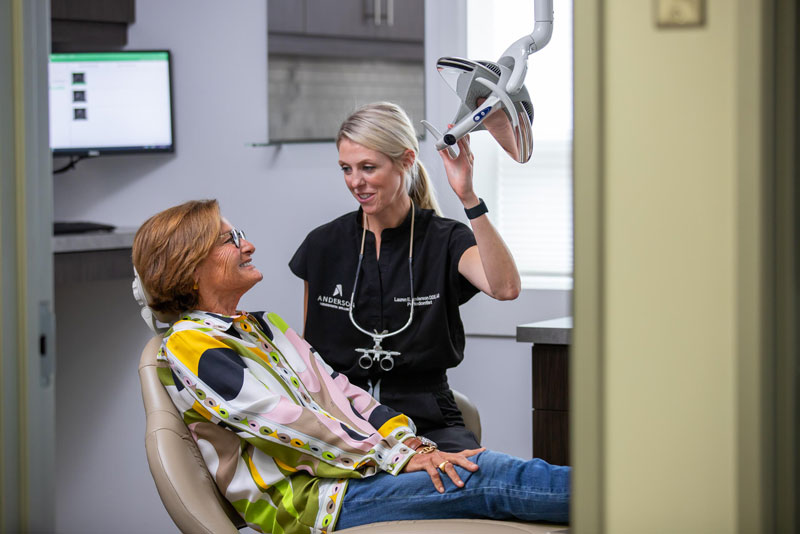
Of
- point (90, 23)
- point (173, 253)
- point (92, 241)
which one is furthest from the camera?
point (90, 23)

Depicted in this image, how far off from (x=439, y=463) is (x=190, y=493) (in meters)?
0.45

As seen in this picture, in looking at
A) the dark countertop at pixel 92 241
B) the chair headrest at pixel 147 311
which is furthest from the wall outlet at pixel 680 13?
A: the dark countertop at pixel 92 241

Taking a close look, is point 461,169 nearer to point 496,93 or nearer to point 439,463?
point 496,93

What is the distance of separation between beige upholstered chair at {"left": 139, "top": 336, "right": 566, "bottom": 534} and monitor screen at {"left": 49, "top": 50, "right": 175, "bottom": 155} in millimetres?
1416

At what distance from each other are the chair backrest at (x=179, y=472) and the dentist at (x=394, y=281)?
0.49m

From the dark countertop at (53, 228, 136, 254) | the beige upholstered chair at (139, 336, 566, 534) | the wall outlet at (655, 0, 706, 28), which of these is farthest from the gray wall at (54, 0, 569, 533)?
the wall outlet at (655, 0, 706, 28)

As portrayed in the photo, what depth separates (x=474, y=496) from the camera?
159 centimetres

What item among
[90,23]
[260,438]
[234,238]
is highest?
[90,23]

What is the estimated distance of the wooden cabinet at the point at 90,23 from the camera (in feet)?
8.78

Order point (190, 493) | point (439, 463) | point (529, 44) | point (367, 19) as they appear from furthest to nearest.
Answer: point (367, 19) → point (439, 463) → point (190, 493) → point (529, 44)

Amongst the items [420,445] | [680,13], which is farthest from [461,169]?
[680,13]

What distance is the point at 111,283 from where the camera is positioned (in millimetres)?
2924

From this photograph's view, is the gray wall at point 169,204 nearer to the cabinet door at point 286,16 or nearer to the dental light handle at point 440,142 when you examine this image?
the cabinet door at point 286,16

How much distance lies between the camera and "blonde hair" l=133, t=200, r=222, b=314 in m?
1.72
